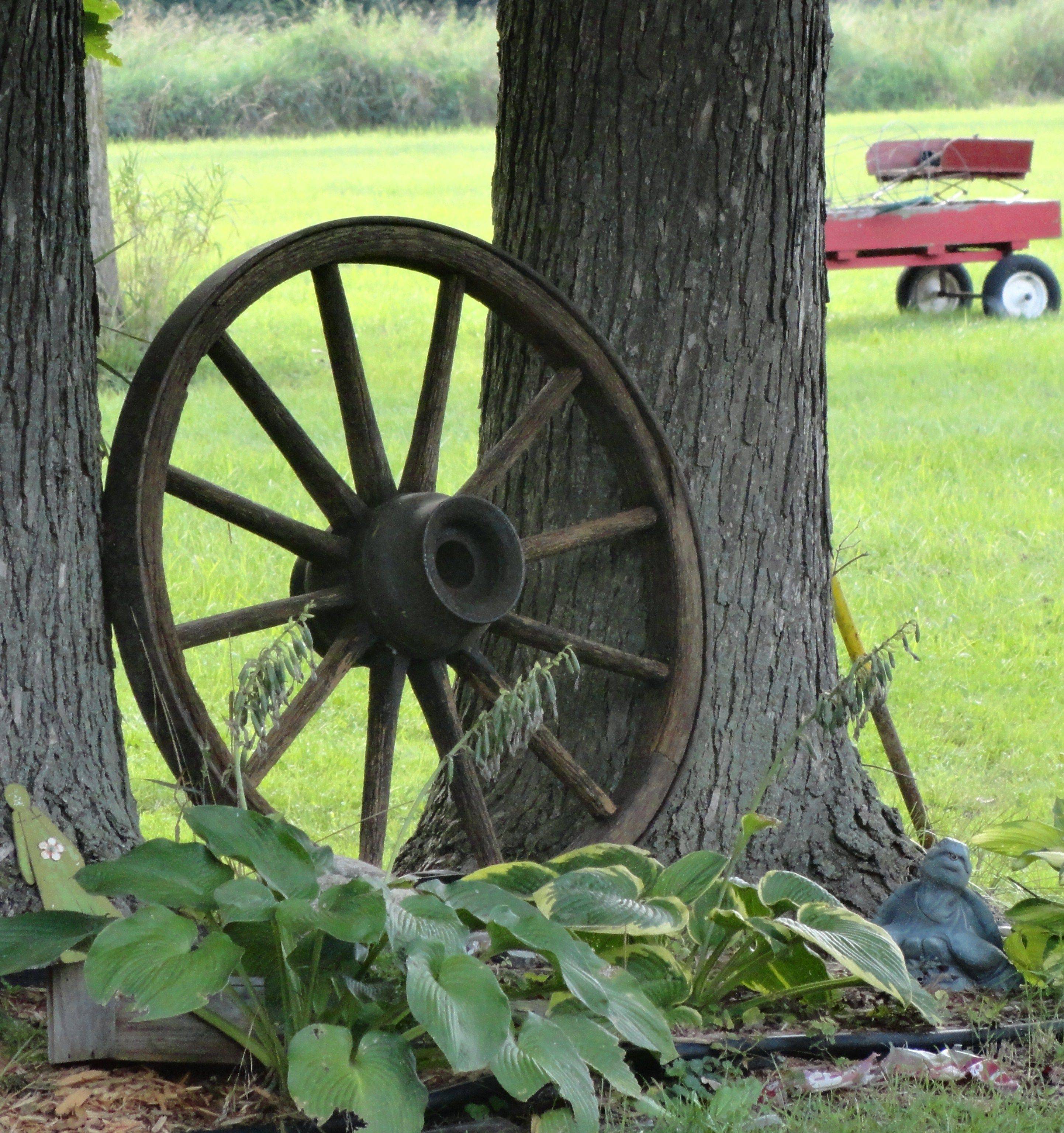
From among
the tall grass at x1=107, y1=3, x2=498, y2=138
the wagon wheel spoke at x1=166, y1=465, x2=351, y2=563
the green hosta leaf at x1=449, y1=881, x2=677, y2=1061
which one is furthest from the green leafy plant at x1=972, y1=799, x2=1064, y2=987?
the tall grass at x1=107, y1=3, x2=498, y2=138

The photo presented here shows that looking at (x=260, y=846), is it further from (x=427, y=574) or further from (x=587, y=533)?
(x=587, y=533)

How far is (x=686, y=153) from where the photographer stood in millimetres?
2932

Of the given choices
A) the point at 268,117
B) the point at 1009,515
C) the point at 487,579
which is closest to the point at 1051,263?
the point at 1009,515

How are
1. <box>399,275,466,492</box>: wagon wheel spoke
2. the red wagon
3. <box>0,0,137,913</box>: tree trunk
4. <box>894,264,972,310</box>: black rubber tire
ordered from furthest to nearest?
<box>894,264,972,310</box>: black rubber tire < the red wagon < <box>399,275,466,492</box>: wagon wheel spoke < <box>0,0,137,913</box>: tree trunk

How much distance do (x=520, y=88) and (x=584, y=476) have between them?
82cm

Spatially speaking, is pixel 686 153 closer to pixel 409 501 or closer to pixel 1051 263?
pixel 409 501

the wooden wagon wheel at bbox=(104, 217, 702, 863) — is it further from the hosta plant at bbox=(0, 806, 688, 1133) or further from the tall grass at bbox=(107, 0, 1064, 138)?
the tall grass at bbox=(107, 0, 1064, 138)

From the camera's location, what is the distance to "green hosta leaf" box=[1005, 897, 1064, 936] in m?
2.64

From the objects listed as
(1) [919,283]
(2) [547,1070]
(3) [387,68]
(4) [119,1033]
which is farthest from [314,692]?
(3) [387,68]

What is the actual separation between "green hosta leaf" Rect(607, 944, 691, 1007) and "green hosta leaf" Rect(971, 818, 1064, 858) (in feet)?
Answer: 2.74

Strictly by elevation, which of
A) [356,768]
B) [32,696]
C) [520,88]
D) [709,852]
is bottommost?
[356,768]

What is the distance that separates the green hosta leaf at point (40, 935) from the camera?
201 centimetres

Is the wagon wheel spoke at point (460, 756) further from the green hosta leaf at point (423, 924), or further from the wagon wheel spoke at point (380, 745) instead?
the green hosta leaf at point (423, 924)

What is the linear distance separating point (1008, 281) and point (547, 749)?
9.06 m
